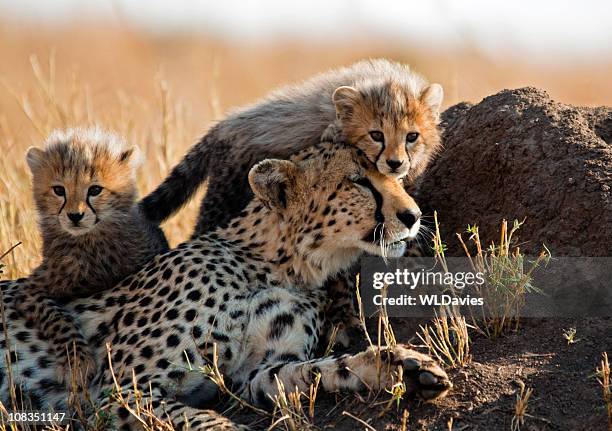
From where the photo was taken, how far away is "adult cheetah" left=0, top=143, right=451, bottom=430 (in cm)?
319

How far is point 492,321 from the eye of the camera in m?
3.22

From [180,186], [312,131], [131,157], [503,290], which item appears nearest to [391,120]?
[312,131]

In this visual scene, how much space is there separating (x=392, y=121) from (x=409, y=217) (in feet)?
1.85

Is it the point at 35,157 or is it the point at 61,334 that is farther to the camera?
the point at 35,157

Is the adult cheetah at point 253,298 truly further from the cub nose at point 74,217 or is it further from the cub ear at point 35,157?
the cub ear at point 35,157

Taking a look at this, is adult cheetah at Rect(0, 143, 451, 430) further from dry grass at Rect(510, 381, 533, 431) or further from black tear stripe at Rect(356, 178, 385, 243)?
dry grass at Rect(510, 381, 533, 431)

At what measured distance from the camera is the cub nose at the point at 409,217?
3.30 metres

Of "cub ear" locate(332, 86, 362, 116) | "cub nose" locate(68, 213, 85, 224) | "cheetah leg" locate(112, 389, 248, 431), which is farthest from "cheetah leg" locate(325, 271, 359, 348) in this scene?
"cub nose" locate(68, 213, 85, 224)

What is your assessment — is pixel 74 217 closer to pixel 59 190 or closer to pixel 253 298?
pixel 59 190

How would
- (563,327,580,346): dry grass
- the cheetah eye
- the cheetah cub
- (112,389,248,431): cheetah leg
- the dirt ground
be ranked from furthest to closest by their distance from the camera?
the cheetah cub, the cheetah eye, (563,327,580,346): dry grass, (112,389,248,431): cheetah leg, the dirt ground

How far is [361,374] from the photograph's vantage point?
300cm

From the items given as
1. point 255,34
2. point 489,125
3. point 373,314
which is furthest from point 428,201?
point 255,34

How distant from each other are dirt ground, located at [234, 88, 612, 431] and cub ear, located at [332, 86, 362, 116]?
21.6 inches

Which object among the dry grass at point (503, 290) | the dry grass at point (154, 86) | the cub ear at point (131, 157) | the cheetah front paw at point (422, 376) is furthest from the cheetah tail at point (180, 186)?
the cheetah front paw at point (422, 376)
